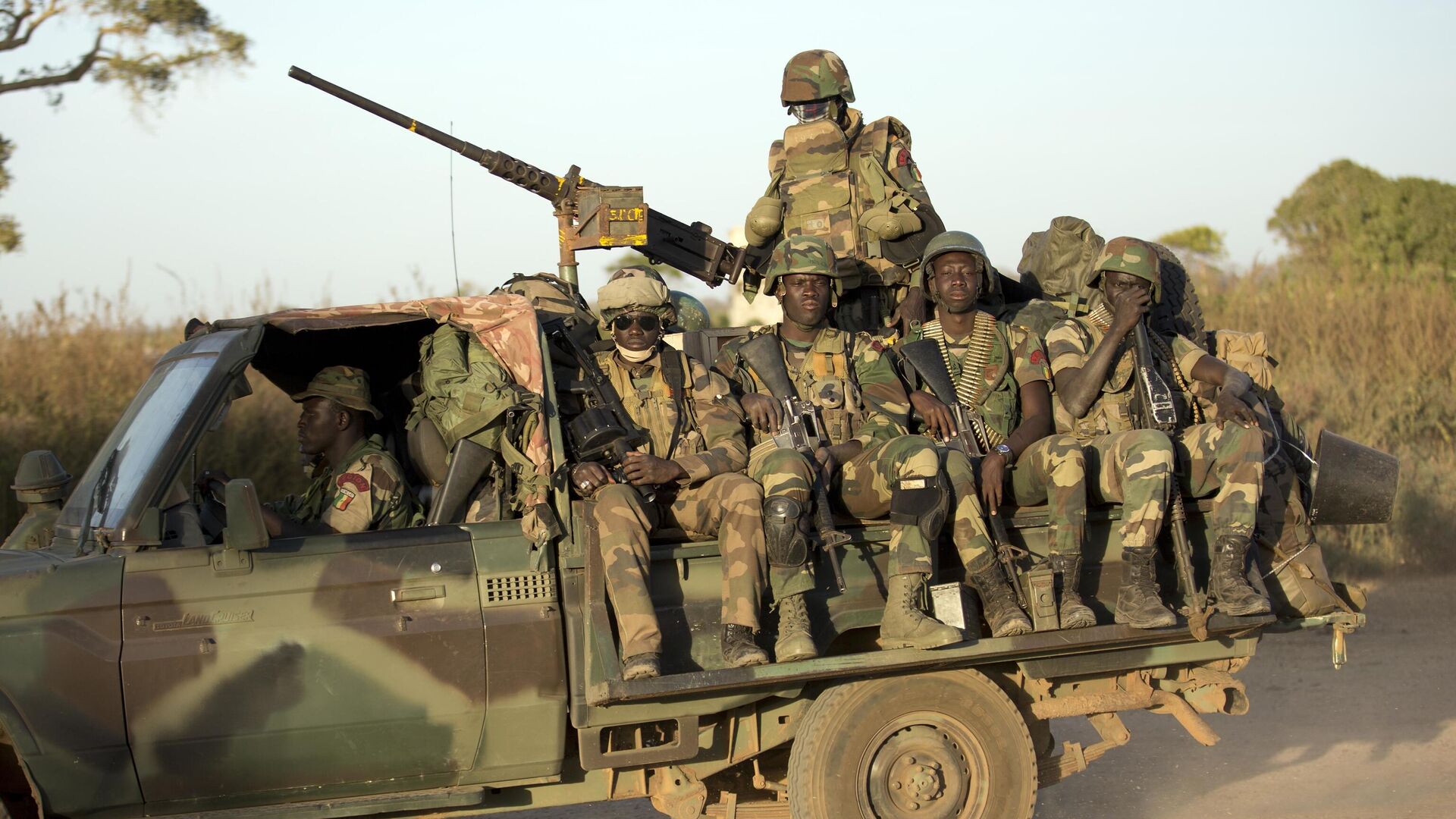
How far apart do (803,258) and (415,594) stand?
2255 millimetres

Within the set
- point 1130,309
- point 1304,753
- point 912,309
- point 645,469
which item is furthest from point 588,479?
point 1304,753

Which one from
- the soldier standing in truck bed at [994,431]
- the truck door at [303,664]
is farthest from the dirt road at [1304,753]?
the truck door at [303,664]

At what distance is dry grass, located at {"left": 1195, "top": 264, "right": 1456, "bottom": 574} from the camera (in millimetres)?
11453

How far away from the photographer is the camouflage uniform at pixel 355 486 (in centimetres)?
522

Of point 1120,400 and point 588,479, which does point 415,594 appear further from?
point 1120,400

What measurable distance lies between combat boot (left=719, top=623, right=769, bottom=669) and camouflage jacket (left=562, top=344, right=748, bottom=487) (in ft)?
2.46

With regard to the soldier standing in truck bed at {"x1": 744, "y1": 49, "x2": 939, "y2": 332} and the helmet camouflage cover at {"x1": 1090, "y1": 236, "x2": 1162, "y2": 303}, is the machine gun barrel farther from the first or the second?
the helmet camouflage cover at {"x1": 1090, "y1": 236, "x2": 1162, "y2": 303}

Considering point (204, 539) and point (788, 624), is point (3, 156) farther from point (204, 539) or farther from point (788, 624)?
point (788, 624)

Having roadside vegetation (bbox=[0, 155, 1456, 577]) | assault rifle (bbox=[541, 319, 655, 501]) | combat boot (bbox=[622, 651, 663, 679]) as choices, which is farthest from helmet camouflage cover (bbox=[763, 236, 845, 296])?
roadside vegetation (bbox=[0, 155, 1456, 577])

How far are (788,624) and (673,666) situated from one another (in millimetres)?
410

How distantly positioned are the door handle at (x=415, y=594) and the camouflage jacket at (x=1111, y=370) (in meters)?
2.81

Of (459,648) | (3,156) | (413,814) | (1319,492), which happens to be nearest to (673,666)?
(459,648)

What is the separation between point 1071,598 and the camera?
515 cm

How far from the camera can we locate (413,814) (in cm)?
494
